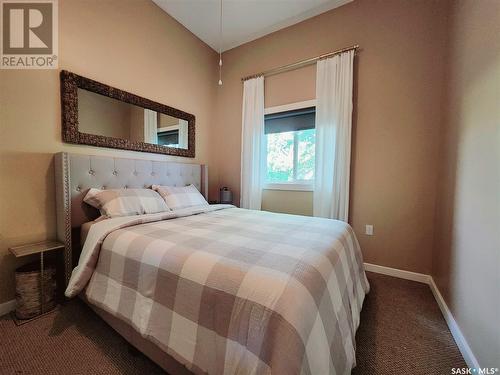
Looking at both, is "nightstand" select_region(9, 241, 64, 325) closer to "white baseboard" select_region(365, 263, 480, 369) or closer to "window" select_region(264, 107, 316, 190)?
"window" select_region(264, 107, 316, 190)

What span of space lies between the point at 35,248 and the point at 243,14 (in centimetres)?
324

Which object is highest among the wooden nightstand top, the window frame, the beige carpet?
the window frame

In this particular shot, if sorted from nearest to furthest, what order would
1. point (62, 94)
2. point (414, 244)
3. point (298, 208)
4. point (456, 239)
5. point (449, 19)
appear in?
point (456, 239), point (62, 94), point (449, 19), point (414, 244), point (298, 208)

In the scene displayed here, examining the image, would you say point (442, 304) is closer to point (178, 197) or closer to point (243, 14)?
point (178, 197)

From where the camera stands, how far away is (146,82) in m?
2.42

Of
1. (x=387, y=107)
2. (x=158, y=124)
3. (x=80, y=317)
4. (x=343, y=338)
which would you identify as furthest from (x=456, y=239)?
(x=158, y=124)

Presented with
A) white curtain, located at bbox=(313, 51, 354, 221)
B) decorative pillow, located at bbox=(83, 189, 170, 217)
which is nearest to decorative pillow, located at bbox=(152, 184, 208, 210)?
decorative pillow, located at bbox=(83, 189, 170, 217)

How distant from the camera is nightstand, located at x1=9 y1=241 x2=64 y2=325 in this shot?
1.47 metres

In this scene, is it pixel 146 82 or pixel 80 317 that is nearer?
pixel 80 317

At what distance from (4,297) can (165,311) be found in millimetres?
1587

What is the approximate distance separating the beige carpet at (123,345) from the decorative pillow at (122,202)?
2.57 ft

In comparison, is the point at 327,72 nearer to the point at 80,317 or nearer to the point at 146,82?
the point at 146,82

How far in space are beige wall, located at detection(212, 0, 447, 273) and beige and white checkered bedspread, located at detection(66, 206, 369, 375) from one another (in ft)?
3.72

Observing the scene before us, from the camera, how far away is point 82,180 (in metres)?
1.83
